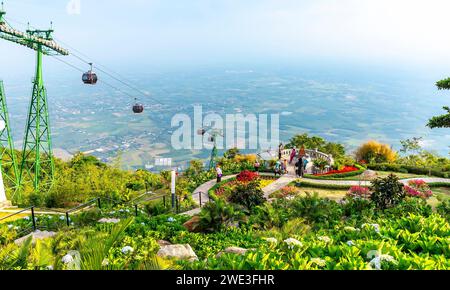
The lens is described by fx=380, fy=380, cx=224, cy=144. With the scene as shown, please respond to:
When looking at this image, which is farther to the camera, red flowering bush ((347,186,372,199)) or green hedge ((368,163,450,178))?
green hedge ((368,163,450,178))

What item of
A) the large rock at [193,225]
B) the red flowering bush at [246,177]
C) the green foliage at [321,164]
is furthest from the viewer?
the green foliage at [321,164]

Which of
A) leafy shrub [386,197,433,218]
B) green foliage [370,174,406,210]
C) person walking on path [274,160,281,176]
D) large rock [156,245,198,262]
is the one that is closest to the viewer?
large rock [156,245,198,262]

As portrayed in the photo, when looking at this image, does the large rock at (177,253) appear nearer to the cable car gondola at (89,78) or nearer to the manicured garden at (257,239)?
the manicured garden at (257,239)

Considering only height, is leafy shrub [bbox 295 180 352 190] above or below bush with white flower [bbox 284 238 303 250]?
below

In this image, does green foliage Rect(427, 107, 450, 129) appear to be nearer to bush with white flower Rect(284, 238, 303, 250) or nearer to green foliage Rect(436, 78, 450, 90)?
green foliage Rect(436, 78, 450, 90)

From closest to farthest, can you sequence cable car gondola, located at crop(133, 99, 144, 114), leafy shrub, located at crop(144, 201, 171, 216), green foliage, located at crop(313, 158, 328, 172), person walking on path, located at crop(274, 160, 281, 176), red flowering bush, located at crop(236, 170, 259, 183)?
1. leafy shrub, located at crop(144, 201, 171, 216)
2. red flowering bush, located at crop(236, 170, 259, 183)
3. person walking on path, located at crop(274, 160, 281, 176)
4. cable car gondola, located at crop(133, 99, 144, 114)
5. green foliage, located at crop(313, 158, 328, 172)

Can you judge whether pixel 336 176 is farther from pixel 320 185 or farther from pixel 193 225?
pixel 193 225

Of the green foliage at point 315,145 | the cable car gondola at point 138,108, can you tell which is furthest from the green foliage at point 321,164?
the cable car gondola at point 138,108

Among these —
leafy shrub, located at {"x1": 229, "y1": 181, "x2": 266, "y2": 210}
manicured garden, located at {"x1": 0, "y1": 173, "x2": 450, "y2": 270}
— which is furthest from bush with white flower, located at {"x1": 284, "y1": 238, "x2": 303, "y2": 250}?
leafy shrub, located at {"x1": 229, "y1": 181, "x2": 266, "y2": 210}

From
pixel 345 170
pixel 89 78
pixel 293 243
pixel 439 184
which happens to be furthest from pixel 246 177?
pixel 293 243
